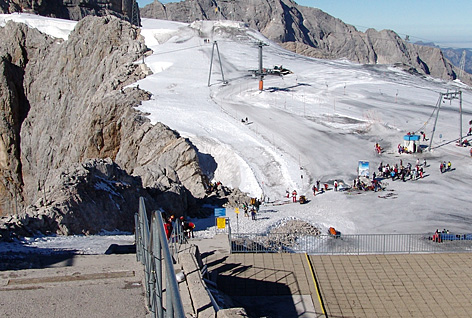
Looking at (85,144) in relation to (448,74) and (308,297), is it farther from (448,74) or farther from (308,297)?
(448,74)

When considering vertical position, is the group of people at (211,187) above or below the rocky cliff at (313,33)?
below

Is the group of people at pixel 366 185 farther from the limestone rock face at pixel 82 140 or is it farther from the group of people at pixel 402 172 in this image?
the limestone rock face at pixel 82 140

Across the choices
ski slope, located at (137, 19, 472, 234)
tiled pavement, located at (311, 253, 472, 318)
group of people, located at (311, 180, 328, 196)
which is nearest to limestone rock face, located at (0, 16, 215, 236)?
ski slope, located at (137, 19, 472, 234)

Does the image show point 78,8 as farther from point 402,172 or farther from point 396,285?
point 396,285

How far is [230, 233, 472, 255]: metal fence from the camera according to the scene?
20.2 metres

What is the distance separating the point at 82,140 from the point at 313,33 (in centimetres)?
13673

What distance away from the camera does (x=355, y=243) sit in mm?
21828

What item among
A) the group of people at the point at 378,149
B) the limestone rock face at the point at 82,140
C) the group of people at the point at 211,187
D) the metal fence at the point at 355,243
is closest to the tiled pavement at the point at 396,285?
the metal fence at the point at 355,243

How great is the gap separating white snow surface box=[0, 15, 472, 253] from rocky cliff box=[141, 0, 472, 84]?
97066 mm

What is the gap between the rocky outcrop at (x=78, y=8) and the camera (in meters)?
77.9

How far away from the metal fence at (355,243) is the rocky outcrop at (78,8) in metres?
61.9

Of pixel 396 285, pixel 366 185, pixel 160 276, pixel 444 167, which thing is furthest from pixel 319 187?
pixel 160 276

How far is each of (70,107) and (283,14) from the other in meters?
115

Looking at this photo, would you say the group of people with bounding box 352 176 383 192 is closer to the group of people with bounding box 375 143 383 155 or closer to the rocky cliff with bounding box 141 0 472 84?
the group of people with bounding box 375 143 383 155
